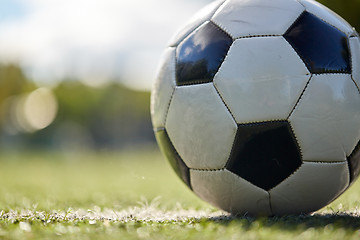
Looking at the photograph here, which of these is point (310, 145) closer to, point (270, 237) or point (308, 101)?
point (308, 101)

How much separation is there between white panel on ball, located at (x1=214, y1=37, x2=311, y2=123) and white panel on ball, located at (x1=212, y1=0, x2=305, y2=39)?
10 cm

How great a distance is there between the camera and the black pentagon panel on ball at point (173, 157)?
3.22 metres

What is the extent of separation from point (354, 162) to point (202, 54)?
1.25 m

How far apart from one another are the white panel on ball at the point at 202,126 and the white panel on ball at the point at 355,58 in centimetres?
88

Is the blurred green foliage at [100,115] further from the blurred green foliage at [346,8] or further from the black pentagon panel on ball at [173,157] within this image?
the black pentagon panel on ball at [173,157]

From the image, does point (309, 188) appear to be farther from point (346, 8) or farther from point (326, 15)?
point (346, 8)

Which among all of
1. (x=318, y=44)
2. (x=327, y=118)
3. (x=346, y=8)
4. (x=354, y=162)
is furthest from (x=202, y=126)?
(x=346, y=8)

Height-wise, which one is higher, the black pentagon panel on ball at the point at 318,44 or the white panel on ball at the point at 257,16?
the white panel on ball at the point at 257,16

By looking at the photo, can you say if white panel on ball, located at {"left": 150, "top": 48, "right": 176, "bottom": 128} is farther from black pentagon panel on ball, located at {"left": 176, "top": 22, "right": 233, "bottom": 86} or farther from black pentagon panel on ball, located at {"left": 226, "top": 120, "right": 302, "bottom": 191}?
black pentagon panel on ball, located at {"left": 226, "top": 120, "right": 302, "bottom": 191}

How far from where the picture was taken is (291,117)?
2797mm

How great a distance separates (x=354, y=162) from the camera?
3.04m

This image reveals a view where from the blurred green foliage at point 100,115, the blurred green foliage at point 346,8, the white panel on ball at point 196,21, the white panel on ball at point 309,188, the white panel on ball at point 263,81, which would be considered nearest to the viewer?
the white panel on ball at point 263,81

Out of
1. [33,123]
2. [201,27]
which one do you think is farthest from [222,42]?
[33,123]

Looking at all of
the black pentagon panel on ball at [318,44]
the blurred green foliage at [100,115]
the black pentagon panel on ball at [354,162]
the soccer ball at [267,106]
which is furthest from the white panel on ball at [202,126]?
the blurred green foliage at [100,115]
